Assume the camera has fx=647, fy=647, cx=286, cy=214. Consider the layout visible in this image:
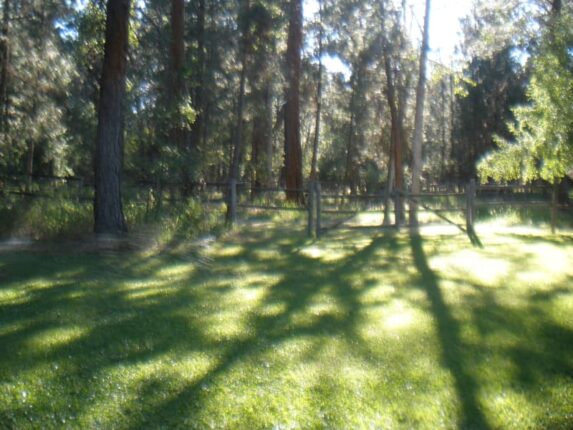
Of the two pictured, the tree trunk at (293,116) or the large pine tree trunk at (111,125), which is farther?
the tree trunk at (293,116)

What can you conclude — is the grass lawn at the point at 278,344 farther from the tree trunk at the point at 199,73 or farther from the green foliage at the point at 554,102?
the tree trunk at the point at 199,73

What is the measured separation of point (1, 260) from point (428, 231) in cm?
1158

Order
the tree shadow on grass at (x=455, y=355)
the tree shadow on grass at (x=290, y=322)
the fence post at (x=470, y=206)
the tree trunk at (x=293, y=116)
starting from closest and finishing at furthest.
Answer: the tree shadow on grass at (x=290, y=322)
the tree shadow on grass at (x=455, y=355)
the fence post at (x=470, y=206)
the tree trunk at (x=293, y=116)

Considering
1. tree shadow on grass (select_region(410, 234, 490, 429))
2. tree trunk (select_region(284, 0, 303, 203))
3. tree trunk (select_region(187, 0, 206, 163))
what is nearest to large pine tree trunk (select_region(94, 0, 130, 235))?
tree shadow on grass (select_region(410, 234, 490, 429))

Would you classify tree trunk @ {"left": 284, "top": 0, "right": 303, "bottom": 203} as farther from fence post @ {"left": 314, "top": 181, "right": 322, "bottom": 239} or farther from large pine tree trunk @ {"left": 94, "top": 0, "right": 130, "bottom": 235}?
large pine tree trunk @ {"left": 94, "top": 0, "right": 130, "bottom": 235}

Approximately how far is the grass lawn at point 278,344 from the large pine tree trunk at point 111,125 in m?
1.56

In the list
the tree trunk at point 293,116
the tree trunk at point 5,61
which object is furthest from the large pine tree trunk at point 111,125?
the tree trunk at point 293,116

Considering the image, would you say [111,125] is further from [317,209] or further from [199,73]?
[199,73]

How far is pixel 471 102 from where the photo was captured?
170ft

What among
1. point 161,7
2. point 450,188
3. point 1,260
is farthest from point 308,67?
point 1,260

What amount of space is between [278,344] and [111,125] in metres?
7.83

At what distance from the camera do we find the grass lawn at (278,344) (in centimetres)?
547

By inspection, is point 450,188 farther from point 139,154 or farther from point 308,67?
point 139,154

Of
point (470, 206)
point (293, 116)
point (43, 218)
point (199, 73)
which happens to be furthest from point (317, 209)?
point (293, 116)
